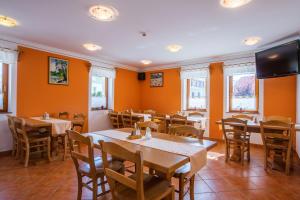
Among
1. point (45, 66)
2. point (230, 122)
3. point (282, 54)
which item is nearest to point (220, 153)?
point (230, 122)

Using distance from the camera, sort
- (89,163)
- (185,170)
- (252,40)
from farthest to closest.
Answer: (252,40) < (185,170) < (89,163)

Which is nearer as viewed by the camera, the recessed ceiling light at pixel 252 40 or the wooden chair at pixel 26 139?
the wooden chair at pixel 26 139

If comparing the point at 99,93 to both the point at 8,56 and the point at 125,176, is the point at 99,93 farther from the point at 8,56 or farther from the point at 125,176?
the point at 125,176

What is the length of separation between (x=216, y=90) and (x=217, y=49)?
1216mm

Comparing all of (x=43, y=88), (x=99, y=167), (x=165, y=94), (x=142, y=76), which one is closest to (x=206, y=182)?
(x=99, y=167)

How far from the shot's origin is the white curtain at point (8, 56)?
3.37 m

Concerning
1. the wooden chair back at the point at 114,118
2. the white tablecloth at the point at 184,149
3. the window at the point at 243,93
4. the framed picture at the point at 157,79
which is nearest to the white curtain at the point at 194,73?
the window at the point at 243,93

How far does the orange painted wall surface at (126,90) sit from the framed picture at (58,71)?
65.8 inches

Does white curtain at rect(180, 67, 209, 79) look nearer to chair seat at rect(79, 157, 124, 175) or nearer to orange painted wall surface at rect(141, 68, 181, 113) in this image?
orange painted wall surface at rect(141, 68, 181, 113)

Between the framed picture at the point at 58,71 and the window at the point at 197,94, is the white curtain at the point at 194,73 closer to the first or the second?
the window at the point at 197,94

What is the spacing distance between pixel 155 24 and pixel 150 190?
2.49 meters

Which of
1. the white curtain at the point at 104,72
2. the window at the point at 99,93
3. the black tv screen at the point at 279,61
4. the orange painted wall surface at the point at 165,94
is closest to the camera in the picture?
the black tv screen at the point at 279,61

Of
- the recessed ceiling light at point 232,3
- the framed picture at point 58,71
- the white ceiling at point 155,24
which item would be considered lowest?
the framed picture at point 58,71

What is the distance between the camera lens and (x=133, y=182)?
115cm
